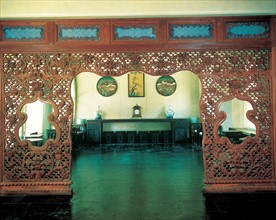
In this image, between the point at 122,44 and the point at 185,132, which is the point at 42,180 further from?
the point at 185,132

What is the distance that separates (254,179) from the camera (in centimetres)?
419

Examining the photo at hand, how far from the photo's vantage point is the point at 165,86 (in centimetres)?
1163

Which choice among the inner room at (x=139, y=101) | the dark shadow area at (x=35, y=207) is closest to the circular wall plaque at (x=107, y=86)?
the inner room at (x=139, y=101)

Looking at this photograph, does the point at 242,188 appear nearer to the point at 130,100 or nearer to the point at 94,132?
the point at 94,132

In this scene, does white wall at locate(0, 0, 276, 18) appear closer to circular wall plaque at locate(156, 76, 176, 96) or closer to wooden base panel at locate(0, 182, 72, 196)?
wooden base panel at locate(0, 182, 72, 196)

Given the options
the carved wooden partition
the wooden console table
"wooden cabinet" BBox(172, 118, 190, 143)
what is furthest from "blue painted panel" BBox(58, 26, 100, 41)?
"wooden cabinet" BBox(172, 118, 190, 143)

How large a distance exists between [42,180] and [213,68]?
10.3 ft

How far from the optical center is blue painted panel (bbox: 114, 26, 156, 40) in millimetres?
4242

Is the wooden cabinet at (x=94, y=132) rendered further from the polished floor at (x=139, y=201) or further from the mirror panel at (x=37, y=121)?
the polished floor at (x=139, y=201)

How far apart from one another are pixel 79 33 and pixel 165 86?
7658 mm

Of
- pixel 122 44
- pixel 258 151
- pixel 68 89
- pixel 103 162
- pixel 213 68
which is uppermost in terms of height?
pixel 122 44

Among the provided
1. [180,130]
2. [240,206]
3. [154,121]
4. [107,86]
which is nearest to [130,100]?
[107,86]

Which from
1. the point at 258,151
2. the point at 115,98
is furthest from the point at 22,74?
the point at 115,98

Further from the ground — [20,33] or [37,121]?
[20,33]
